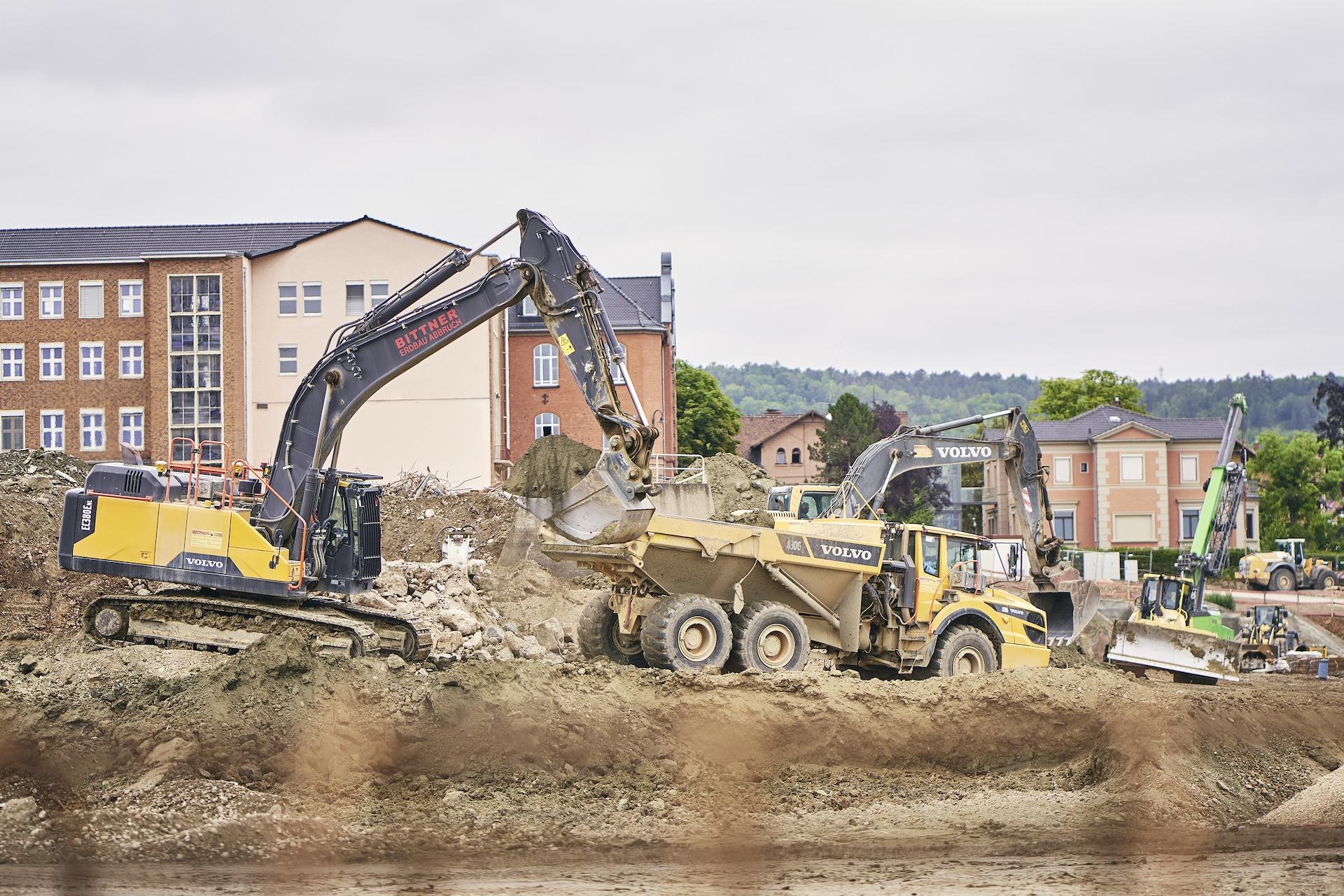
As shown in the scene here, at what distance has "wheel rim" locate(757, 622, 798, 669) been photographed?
16.1m

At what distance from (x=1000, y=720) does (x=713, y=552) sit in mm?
3821

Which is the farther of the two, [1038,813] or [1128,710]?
[1128,710]

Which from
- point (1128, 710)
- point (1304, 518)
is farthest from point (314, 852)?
point (1304, 518)

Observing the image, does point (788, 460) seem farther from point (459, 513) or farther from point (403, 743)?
point (403, 743)

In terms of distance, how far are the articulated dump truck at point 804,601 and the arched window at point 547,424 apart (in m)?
29.2

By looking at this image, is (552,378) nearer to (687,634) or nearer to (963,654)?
(963,654)

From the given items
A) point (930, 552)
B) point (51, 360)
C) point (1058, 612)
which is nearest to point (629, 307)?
point (51, 360)

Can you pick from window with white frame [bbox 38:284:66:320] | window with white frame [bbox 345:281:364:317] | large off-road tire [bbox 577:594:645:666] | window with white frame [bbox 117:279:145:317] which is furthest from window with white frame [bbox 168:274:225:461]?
large off-road tire [bbox 577:594:645:666]

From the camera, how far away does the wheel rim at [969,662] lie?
59.0 feet

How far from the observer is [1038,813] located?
11.5m

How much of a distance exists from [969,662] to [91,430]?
122 ft

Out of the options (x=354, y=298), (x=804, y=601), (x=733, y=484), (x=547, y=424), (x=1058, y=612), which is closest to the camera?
(x=804, y=601)

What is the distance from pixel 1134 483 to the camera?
68562 mm

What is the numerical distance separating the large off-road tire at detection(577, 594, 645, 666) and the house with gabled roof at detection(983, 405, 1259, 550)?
176ft
